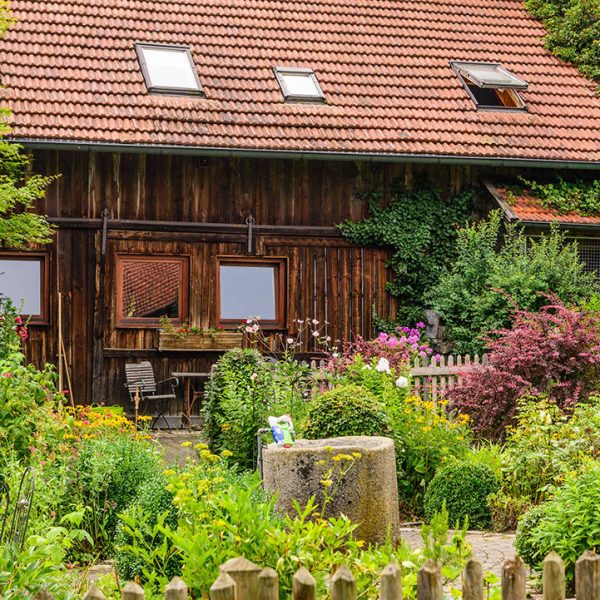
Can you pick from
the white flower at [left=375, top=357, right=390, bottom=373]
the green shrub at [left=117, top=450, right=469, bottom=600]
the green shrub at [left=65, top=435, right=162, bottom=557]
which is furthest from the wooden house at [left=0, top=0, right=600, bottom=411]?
the green shrub at [left=117, top=450, right=469, bottom=600]

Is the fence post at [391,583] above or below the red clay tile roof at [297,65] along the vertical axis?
below

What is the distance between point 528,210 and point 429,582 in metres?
13.4

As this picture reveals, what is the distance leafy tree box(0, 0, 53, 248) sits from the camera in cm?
1327

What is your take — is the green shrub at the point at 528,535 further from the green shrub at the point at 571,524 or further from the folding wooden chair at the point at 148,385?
the folding wooden chair at the point at 148,385

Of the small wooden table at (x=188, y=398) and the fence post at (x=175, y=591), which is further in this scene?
the small wooden table at (x=188, y=398)

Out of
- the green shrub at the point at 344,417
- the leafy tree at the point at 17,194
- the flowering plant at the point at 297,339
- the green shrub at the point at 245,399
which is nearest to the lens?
the green shrub at the point at 344,417

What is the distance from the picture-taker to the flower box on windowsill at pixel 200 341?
51.0ft

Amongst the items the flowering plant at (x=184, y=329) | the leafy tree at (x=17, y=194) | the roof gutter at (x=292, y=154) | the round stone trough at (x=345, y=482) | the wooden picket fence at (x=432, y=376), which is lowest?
the round stone trough at (x=345, y=482)

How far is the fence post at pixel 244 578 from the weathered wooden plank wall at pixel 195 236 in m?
12.0

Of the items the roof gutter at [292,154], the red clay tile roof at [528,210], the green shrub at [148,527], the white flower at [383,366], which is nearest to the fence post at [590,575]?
the green shrub at [148,527]

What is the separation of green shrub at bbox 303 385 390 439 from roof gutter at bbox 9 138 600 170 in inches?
275

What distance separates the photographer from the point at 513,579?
3.76 m

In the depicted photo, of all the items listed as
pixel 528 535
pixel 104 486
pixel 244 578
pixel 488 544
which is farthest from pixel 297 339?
pixel 244 578

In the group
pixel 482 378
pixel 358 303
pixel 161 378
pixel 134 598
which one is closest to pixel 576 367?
pixel 482 378
